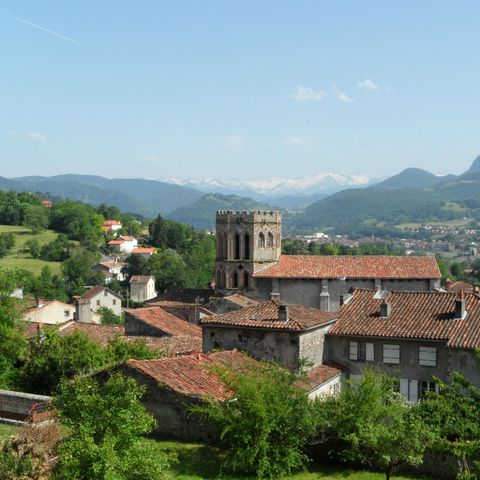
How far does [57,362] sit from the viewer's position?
95.2ft

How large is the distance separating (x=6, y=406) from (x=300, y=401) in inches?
433

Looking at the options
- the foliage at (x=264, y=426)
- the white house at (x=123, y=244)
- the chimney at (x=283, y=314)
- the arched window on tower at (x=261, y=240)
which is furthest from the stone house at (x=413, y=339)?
Result: the white house at (x=123, y=244)

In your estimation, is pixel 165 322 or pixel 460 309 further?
pixel 165 322

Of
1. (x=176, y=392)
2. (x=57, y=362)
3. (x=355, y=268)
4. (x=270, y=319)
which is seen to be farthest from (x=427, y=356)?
(x=355, y=268)

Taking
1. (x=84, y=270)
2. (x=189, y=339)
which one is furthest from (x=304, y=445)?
(x=84, y=270)

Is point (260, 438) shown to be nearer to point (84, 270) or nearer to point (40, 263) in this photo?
point (84, 270)

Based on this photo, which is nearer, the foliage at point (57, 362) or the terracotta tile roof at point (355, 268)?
the foliage at point (57, 362)

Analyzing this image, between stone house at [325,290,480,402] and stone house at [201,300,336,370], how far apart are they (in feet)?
4.30

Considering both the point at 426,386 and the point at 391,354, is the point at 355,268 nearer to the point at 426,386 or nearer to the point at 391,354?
the point at 391,354

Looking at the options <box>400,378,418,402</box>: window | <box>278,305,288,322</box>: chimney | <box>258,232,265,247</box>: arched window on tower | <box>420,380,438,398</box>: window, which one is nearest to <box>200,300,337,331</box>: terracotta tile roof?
<box>278,305,288,322</box>: chimney

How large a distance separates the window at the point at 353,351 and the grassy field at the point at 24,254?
97861 mm

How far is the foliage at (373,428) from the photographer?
18688 mm

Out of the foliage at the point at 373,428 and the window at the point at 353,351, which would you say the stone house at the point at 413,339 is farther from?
the foliage at the point at 373,428

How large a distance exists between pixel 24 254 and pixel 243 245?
102 m
